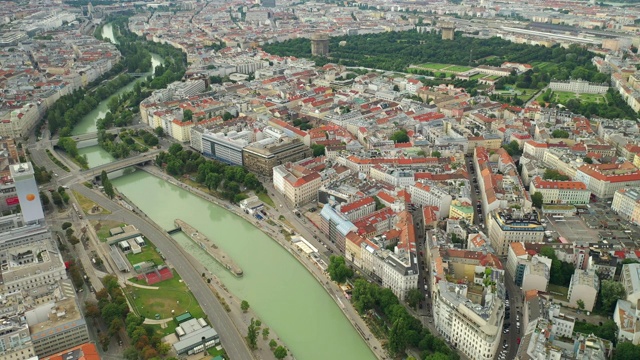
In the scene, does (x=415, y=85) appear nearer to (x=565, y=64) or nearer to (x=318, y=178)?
(x=565, y=64)

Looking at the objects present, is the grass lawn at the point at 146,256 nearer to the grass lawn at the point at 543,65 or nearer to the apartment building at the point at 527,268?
the apartment building at the point at 527,268

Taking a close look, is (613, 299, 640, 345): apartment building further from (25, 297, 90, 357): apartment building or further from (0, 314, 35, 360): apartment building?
(0, 314, 35, 360): apartment building

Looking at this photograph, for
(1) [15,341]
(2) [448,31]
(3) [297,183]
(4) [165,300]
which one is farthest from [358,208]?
(2) [448,31]

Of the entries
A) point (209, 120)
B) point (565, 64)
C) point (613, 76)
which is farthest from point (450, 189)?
point (565, 64)

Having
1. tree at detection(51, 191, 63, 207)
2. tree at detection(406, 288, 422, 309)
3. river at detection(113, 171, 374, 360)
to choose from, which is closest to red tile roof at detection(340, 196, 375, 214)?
river at detection(113, 171, 374, 360)

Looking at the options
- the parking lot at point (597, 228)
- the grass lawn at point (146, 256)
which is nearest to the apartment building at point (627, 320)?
the parking lot at point (597, 228)
